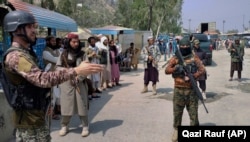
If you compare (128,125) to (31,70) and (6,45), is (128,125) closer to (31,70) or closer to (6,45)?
(6,45)

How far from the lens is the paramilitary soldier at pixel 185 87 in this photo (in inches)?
201

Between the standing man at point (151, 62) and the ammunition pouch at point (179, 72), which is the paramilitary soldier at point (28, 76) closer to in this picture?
the ammunition pouch at point (179, 72)

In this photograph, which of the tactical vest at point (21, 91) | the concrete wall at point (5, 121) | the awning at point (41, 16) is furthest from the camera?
the awning at point (41, 16)

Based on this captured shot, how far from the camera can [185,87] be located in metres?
5.12

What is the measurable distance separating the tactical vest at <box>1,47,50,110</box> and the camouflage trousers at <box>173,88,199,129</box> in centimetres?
292

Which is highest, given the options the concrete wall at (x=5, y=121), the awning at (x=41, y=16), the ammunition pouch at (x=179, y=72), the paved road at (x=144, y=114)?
the awning at (x=41, y=16)

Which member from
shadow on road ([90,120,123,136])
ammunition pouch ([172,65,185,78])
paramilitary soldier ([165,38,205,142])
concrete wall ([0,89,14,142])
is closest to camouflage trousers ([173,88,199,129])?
paramilitary soldier ([165,38,205,142])

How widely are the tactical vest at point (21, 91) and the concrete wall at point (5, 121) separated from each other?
2.85 m

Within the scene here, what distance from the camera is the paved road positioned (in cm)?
580

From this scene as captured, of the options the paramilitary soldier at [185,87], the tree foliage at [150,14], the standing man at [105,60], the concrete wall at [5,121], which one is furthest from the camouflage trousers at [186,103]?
the tree foliage at [150,14]

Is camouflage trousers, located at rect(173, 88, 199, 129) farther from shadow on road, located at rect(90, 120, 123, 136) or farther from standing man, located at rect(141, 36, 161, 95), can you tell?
standing man, located at rect(141, 36, 161, 95)

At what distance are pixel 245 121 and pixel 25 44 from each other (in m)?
5.25

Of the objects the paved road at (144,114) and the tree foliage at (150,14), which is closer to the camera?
the paved road at (144,114)

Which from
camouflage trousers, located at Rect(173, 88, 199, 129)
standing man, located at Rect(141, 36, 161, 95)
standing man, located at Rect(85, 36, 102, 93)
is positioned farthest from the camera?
standing man, located at Rect(141, 36, 161, 95)
